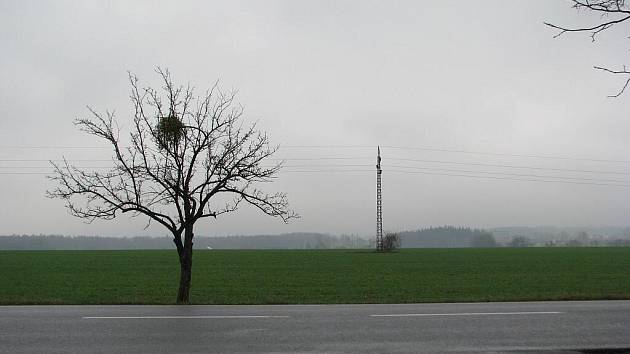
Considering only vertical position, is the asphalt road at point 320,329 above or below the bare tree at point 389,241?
below

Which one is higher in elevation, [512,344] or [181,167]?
[181,167]

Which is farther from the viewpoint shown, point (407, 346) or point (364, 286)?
point (364, 286)

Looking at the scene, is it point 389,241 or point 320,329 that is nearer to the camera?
point 320,329

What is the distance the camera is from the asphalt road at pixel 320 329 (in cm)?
893

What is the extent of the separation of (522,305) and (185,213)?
8.32 meters

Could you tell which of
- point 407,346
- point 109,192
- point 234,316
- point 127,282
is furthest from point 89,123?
point 127,282

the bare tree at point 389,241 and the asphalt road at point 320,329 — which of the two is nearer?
the asphalt road at point 320,329

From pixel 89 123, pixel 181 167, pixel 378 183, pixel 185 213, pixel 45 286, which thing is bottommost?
pixel 45 286

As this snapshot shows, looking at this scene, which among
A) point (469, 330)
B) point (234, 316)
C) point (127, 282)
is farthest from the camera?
point (127, 282)

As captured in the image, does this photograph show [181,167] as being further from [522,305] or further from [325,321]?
[522,305]

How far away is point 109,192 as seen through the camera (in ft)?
52.2

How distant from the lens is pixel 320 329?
10.3 meters

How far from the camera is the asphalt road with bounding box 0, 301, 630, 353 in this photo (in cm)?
893

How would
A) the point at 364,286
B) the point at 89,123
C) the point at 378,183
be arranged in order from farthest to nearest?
the point at 378,183 → the point at 364,286 → the point at 89,123
